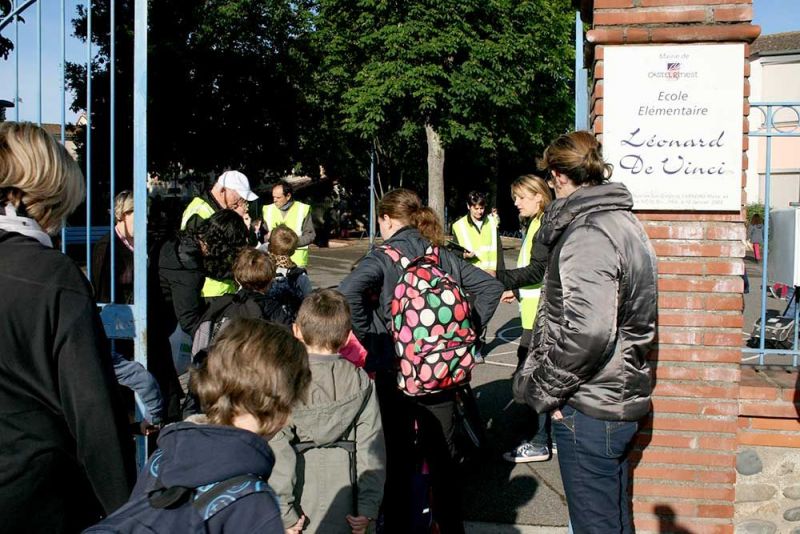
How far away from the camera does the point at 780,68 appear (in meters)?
29.1

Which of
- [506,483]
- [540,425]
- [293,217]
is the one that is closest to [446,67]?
[293,217]

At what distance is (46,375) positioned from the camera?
2.08 meters

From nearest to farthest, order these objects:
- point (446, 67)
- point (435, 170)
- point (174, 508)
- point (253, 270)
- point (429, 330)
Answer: point (174, 508) → point (429, 330) → point (253, 270) → point (446, 67) → point (435, 170)

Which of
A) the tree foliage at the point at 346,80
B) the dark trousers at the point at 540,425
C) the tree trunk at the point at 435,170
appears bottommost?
the dark trousers at the point at 540,425

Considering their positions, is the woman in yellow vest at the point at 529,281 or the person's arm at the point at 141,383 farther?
the woman in yellow vest at the point at 529,281

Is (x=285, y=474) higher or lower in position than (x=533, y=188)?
lower

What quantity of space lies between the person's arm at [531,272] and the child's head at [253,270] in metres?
1.65

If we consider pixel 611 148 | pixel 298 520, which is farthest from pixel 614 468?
pixel 611 148

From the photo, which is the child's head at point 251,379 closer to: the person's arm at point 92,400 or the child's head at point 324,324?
the person's arm at point 92,400

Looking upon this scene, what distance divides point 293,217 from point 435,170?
17.0m

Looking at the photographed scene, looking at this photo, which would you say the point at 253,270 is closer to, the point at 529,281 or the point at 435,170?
the point at 529,281

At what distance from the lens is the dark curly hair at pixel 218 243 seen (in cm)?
472

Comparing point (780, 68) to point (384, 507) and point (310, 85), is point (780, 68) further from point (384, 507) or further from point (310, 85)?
point (384, 507)

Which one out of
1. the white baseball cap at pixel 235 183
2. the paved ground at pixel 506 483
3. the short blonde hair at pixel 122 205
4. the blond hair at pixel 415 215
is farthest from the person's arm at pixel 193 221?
the paved ground at pixel 506 483
